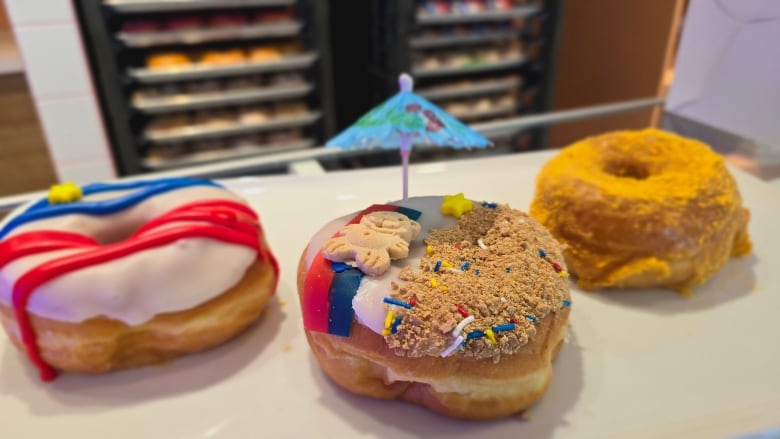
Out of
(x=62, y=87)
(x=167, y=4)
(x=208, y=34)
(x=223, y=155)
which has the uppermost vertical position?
(x=167, y=4)

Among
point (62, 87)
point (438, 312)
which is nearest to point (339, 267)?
point (438, 312)

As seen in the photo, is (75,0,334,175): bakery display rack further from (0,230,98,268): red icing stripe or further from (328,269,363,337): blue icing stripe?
(328,269,363,337): blue icing stripe

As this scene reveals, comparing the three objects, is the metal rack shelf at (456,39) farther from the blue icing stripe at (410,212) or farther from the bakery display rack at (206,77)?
the blue icing stripe at (410,212)

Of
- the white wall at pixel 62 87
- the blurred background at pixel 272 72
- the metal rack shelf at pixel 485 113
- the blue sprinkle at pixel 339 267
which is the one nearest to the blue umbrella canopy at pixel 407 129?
the blue sprinkle at pixel 339 267

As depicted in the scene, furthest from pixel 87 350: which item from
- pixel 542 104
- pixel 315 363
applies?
pixel 542 104

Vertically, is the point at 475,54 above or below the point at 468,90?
above

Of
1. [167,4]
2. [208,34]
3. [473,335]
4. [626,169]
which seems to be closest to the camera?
[473,335]

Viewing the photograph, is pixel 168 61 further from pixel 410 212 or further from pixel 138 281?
pixel 410 212
